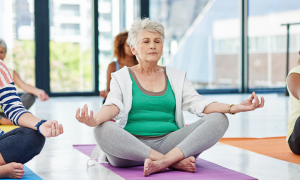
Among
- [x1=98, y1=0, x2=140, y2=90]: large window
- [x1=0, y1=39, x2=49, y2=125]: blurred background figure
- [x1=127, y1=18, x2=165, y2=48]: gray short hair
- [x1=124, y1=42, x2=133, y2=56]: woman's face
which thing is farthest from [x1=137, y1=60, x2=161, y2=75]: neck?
[x1=98, y1=0, x2=140, y2=90]: large window

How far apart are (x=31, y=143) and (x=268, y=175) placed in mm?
1134

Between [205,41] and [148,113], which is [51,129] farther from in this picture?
[205,41]

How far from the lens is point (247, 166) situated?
7.39 ft

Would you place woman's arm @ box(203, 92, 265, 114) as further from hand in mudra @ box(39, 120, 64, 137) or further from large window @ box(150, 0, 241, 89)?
large window @ box(150, 0, 241, 89)

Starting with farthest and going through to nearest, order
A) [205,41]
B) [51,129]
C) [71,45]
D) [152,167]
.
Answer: [205,41] → [71,45] → [152,167] → [51,129]

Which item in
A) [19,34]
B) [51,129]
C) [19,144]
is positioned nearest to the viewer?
[51,129]

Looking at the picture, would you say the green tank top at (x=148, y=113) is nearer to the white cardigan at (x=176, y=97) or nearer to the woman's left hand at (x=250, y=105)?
the white cardigan at (x=176, y=97)

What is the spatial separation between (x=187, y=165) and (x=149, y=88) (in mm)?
478

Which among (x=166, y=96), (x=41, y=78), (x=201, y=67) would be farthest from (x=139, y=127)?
(x=201, y=67)

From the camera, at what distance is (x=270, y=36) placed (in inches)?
353

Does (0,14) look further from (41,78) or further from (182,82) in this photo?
(182,82)

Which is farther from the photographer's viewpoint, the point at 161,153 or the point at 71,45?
the point at 71,45

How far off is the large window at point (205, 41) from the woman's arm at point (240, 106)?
667 cm

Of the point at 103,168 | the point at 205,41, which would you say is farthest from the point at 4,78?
the point at 205,41
